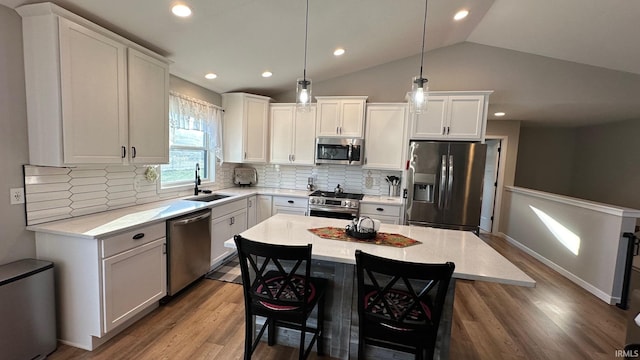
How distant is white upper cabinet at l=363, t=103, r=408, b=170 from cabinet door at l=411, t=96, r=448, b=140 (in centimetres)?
24

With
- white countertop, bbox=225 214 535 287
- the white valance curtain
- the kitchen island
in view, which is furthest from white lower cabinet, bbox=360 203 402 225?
the white valance curtain

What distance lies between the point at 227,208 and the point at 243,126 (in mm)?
1380

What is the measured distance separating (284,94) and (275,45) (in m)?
1.70

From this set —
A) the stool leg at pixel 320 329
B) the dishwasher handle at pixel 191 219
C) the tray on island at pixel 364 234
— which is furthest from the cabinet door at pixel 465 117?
the dishwasher handle at pixel 191 219

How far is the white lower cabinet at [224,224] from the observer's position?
3217 millimetres

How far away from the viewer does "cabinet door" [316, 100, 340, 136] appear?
4059mm

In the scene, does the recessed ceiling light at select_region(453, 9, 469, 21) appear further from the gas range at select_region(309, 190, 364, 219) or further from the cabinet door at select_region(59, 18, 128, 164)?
the cabinet door at select_region(59, 18, 128, 164)

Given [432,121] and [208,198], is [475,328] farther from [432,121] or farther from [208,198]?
[208,198]

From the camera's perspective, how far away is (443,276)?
1.28 m

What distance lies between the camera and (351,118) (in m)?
4.01

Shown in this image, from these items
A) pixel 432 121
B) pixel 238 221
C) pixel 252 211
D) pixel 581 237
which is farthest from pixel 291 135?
pixel 581 237

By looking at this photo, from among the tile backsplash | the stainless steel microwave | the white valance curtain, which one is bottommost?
the tile backsplash

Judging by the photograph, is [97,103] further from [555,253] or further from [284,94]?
[555,253]

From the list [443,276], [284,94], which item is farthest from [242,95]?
[443,276]
